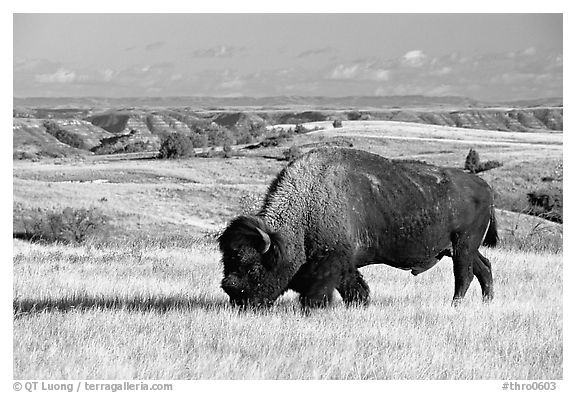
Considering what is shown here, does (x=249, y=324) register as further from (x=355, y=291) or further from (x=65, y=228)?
(x=65, y=228)

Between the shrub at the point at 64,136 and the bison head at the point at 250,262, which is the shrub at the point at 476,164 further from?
the shrub at the point at 64,136

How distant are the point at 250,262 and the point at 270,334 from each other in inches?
38.4

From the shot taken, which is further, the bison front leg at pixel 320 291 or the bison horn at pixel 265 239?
the bison front leg at pixel 320 291

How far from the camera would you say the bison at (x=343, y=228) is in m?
10.0

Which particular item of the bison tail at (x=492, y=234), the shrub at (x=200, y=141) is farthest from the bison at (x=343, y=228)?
the shrub at (x=200, y=141)

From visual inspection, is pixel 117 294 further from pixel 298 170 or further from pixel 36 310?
pixel 298 170

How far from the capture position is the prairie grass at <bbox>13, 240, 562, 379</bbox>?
850cm

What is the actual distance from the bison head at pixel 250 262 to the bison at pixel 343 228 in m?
0.01

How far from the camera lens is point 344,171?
11.0 meters

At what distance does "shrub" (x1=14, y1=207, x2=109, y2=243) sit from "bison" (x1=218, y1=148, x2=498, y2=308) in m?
17.0

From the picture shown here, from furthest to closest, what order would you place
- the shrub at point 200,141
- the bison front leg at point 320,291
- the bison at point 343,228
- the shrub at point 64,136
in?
the shrub at point 64,136 < the shrub at point 200,141 < the bison front leg at point 320,291 < the bison at point 343,228

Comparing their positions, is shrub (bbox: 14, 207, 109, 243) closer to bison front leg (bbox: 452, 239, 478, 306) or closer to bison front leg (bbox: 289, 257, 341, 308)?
bison front leg (bbox: 452, 239, 478, 306)

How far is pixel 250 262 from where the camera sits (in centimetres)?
996

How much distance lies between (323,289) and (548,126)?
129 m
